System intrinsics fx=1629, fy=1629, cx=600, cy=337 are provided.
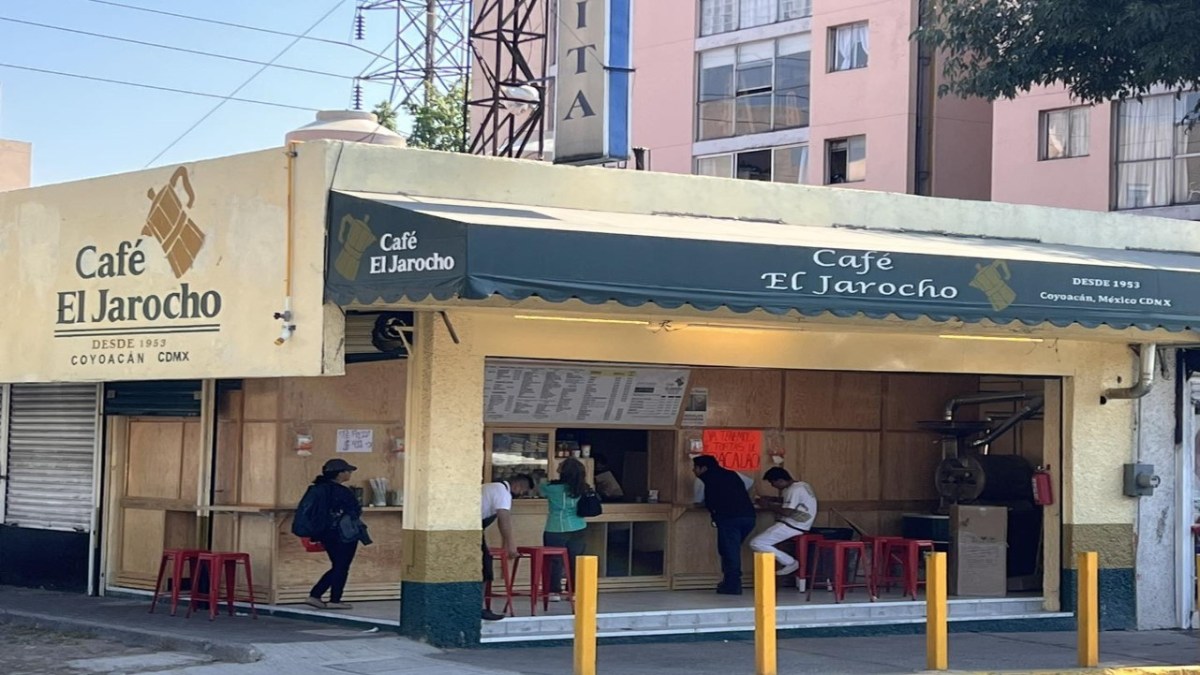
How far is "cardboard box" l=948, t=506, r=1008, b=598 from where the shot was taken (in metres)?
17.2

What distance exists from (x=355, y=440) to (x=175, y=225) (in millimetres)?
2717

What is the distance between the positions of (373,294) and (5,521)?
7.99 m

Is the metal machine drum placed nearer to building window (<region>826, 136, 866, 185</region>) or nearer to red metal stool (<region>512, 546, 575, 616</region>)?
red metal stool (<region>512, 546, 575, 616</region>)

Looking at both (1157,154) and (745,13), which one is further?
(745,13)

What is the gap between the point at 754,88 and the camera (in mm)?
39000

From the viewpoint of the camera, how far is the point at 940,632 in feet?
40.6

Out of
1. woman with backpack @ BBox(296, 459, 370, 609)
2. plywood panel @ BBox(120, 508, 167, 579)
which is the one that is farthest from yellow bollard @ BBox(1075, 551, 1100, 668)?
plywood panel @ BBox(120, 508, 167, 579)

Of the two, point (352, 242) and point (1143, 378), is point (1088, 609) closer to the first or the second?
point (1143, 378)

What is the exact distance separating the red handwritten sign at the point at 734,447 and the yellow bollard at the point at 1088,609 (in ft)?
16.4

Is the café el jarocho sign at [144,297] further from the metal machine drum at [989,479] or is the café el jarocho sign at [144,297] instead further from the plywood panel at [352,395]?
the metal machine drum at [989,479]

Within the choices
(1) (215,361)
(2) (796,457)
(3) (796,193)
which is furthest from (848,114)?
(1) (215,361)

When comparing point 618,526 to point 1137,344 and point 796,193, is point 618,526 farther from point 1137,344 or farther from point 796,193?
point 1137,344

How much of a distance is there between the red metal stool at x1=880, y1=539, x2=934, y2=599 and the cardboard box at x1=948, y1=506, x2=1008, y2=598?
0.39 metres

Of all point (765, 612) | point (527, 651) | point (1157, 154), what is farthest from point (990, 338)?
point (1157, 154)
